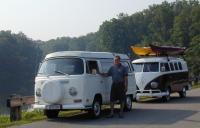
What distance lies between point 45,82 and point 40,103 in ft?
2.42

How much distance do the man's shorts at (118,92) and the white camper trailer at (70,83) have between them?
0.47 metres

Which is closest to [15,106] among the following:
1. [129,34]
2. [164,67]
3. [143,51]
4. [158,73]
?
[158,73]

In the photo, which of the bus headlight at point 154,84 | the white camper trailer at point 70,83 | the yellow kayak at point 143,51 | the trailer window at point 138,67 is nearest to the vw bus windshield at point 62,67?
the white camper trailer at point 70,83

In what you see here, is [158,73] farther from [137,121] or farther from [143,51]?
[137,121]

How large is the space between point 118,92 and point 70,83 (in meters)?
1.98

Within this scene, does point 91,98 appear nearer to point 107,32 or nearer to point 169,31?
point 169,31

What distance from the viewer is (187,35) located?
326 ft

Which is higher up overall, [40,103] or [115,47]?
[115,47]

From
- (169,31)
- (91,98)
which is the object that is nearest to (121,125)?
(91,98)

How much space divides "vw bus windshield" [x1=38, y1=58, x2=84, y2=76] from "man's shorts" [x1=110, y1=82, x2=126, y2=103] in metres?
1.47

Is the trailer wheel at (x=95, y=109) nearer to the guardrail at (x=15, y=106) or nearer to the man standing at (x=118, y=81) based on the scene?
the man standing at (x=118, y=81)

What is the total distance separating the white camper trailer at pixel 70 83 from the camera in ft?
55.0

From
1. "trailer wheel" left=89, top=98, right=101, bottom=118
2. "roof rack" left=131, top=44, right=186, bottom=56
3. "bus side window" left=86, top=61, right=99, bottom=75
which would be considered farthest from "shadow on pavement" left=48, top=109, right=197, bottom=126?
"roof rack" left=131, top=44, right=186, bottom=56

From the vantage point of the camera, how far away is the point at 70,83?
1683cm
